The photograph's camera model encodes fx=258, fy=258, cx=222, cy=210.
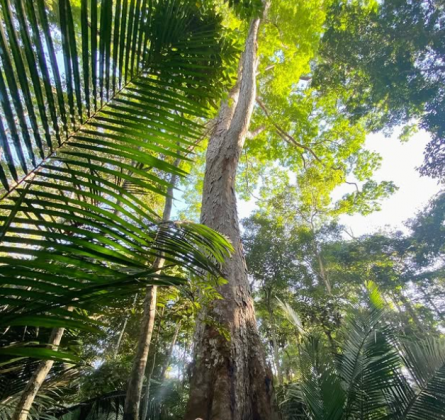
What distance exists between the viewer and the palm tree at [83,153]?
515mm

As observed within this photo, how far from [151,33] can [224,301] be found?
1715 millimetres

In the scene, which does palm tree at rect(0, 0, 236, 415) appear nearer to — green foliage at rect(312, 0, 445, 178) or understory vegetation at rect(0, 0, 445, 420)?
understory vegetation at rect(0, 0, 445, 420)

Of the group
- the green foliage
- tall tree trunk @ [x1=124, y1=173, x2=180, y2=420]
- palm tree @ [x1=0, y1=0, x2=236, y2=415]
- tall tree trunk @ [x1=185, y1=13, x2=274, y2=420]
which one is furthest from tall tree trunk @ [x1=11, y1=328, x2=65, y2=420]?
the green foliage

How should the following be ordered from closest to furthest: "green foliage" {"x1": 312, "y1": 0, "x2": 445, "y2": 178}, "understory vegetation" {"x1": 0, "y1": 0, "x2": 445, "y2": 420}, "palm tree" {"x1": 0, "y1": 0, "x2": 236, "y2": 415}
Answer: "palm tree" {"x1": 0, "y1": 0, "x2": 236, "y2": 415}, "understory vegetation" {"x1": 0, "y1": 0, "x2": 445, "y2": 420}, "green foliage" {"x1": 312, "y1": 0, "x2": 445, "y2": 178}

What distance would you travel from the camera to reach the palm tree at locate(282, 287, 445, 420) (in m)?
1.85

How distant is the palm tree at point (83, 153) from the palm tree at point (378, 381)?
169 cm

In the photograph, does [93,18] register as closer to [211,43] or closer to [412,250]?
[211,43]

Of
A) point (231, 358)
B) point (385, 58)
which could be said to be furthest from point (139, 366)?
point (385, 58)

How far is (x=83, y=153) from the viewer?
0.70m

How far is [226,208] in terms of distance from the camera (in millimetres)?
2703

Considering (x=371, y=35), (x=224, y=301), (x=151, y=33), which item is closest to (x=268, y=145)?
(x=371, y=35)

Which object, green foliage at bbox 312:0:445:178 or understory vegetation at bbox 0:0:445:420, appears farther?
green foliage at bbox 312:0:445:178

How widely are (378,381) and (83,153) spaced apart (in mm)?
2487

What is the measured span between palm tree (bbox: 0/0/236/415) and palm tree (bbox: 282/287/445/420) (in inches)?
66.6
